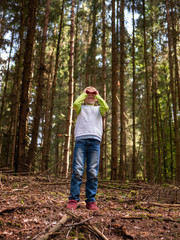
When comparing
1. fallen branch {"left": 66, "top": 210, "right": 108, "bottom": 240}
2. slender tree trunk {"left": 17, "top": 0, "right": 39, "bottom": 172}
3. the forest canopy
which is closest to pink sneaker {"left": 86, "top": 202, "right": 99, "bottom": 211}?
fallen branch {"left": 66, "top": 210, "right": 108, "bottom": 240}

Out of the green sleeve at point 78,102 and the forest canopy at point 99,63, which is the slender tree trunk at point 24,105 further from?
the green sleeve at point 78,102

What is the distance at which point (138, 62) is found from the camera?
16.2 metres

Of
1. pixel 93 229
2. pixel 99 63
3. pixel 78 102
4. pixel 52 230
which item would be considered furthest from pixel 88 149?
pixel 99 63

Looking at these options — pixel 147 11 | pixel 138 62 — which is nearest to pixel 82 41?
pixel 138 62

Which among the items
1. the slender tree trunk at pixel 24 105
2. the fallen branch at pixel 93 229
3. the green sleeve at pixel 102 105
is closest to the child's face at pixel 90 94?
the green sleeve at pixel 102 105

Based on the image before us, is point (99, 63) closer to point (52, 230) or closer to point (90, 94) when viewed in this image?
point (90, 94)

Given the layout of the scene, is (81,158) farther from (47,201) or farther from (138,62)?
(138,62)

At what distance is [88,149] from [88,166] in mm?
265

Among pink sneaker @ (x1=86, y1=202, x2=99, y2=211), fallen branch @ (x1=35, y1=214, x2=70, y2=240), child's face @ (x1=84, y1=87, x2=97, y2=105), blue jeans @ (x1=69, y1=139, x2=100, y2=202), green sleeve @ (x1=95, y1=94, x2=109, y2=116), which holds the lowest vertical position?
pink sneaker @ (x1=86, y1=202, x2=99, y2=211)

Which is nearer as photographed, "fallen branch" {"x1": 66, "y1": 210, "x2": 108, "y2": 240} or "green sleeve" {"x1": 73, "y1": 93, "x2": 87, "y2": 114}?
"fallen branch" {"x1": 66, "y1": 210, "x2": 108, "y2": 240}

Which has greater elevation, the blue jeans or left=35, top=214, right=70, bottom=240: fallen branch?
the blue jeans

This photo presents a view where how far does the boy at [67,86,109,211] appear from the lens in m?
3.28

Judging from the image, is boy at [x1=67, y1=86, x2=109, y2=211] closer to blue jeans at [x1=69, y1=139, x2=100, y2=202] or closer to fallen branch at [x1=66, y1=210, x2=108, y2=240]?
blue jeans at [x1=69, y1=139, x2=100, y2=202]

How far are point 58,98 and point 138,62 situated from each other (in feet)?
28.3
